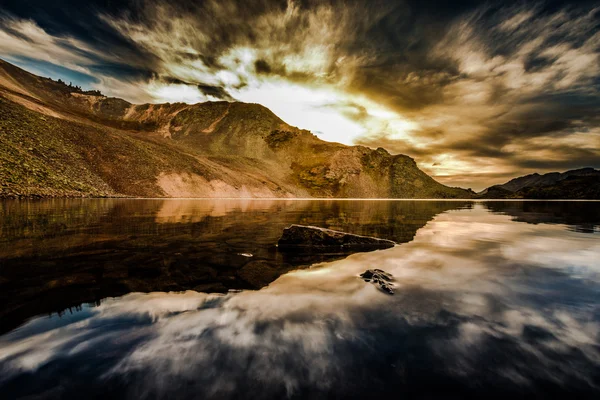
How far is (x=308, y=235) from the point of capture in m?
13.1

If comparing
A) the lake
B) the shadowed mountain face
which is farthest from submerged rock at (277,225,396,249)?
the lake

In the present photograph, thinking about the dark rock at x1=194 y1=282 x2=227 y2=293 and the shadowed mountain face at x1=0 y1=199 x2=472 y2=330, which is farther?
the dark rock at x1=194 y1=282 x2=227 y2=293

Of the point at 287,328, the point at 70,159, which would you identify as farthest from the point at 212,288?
the point at 70,159

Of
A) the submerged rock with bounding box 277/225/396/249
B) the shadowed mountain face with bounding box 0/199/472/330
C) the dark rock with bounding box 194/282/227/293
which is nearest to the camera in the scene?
the shadowed mountain face with bounding box 0/199/472/330

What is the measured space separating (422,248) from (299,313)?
9.51 metres

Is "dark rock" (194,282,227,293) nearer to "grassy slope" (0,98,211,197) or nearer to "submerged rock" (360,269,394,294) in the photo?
"submerged rock" (360,269,394,294)

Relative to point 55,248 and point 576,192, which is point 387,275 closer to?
point 55,248

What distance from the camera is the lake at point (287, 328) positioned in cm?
327

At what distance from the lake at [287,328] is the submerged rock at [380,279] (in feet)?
0.73

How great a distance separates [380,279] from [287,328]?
3884 millimetres

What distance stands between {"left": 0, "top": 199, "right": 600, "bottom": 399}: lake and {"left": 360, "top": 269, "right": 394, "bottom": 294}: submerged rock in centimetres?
22

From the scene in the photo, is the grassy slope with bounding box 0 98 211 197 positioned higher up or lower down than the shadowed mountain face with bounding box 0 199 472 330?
higher up

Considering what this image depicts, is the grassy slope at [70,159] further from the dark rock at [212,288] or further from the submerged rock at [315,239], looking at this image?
the dark rock at [212,288]

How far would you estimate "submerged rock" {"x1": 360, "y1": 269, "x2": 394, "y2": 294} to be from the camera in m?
7.04
